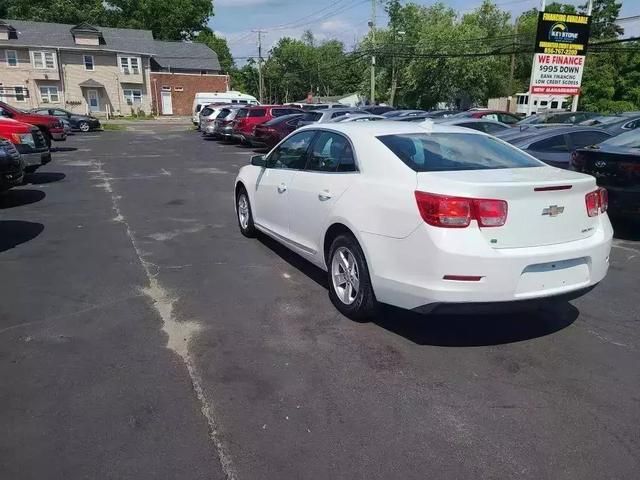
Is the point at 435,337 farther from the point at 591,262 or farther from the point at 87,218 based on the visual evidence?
the point at 87,218

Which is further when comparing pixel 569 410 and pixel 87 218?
pixel 87 218

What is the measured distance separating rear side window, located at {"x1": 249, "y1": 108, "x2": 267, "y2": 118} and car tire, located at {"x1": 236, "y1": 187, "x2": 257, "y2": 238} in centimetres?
1585

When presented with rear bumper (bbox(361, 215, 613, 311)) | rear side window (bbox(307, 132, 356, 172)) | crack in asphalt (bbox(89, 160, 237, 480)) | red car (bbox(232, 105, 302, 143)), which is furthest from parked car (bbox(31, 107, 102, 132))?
rear bumper (bbox(361, 215, 613, 311))

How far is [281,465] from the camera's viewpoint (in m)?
2.71

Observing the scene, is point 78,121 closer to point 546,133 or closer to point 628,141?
point 546,133

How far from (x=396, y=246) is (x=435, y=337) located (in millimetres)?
887

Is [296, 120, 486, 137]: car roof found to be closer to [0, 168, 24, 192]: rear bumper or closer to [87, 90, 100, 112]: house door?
[0, 168, 24, 192]: rear bumper

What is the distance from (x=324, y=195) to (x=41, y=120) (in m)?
20.0

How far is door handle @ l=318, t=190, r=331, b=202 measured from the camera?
4.68m

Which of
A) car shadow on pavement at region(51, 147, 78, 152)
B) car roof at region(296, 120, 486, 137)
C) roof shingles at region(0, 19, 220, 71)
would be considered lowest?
car shadow on pavement at region(51, 147, 78, 152)

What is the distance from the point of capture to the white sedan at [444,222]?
3.56 m

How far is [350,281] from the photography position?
14.7 ft

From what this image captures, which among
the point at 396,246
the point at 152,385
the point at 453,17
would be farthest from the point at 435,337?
the point at 453,17

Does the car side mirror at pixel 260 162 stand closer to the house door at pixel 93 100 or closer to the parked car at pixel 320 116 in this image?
the parked car at pixel 320 116
